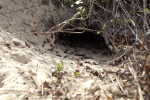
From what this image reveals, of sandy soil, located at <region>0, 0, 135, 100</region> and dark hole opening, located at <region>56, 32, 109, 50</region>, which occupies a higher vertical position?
dark hole opening, located at <region>56, 32, 109, 50</region>

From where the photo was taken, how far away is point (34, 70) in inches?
101

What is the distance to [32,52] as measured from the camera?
326 cm

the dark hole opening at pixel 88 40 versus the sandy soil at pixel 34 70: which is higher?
the dark hole opening at pixel 88 40

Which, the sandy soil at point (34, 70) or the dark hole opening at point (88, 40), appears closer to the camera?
the sandy soil at point (34, 70)

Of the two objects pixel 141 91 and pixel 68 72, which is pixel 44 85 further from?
pixel 141 91

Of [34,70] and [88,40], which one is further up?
[88,40]

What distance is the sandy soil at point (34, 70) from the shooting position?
6.12ft

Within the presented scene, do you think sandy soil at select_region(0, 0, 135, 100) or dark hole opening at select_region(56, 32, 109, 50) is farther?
dark hole opening at select_region(56, 32, 109, 50)

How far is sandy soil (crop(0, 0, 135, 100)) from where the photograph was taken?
1.87 metres

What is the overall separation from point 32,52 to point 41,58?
0.31 meters

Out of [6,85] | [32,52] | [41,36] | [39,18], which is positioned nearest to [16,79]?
[6,85]

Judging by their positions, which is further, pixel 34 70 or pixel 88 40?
pixel 88 40

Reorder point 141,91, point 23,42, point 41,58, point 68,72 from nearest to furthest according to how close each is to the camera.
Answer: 1. point 141,91
2. point 68,72
3. point 41,58
4. point 23,42

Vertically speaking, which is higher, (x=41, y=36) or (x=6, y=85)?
(x=41, y=36)
